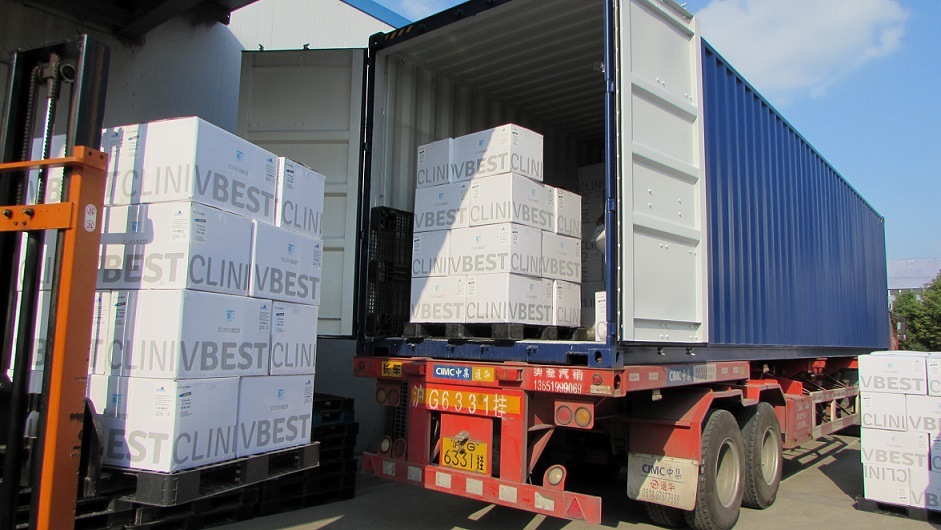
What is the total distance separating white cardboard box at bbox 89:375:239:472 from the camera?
109 inches

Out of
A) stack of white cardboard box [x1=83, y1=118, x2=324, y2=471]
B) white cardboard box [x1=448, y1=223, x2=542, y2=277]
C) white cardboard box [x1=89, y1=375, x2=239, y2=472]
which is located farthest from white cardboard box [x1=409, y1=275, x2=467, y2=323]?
white cardboard box [x1=89, y1=375, x2=239, y2=472]

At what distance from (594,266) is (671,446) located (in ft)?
6.85

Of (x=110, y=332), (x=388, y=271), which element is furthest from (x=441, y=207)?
(x=110, y=332)

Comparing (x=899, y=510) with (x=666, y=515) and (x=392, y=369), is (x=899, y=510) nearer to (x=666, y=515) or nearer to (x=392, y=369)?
(x=666, y=515)

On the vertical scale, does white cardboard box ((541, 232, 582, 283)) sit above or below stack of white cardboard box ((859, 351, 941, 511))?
above

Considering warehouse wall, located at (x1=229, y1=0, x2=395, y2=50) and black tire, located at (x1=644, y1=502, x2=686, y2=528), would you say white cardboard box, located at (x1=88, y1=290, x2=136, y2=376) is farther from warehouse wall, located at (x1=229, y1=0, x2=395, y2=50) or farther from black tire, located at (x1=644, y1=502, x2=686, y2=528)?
warehouse wall, located at (x1=229, y1=0, x2=395, y2=50)

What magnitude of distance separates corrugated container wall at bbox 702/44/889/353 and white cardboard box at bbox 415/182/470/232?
6.43ft

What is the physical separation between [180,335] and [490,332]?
2531 mm

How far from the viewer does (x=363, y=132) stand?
5.91 metres

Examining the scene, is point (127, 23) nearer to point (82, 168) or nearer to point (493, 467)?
point (82, 168)

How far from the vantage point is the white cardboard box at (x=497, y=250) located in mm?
4660

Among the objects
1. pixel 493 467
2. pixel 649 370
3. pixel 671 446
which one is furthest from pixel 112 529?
pixel 671 446

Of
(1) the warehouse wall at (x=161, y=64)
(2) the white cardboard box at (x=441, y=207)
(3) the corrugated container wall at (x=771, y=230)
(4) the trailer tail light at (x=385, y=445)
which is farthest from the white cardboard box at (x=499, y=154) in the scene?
(1) the warehouse wall at (x=161, y=64)

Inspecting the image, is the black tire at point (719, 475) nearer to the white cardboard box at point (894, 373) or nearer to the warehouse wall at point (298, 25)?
the white cardboard box at point (894, 373)
